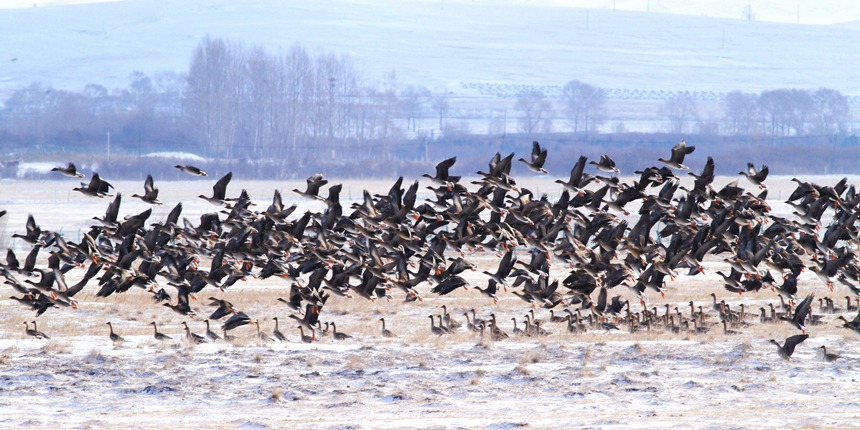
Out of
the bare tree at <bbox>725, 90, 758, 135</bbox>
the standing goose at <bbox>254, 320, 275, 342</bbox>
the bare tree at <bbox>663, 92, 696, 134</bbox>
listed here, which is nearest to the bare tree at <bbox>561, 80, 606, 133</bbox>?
the bare tree at <bbox>663, 92, 696, 134</bbox>

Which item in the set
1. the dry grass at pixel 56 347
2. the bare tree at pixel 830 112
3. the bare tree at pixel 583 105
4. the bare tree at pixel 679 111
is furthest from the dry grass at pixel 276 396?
the bare tree at pixel 830 112

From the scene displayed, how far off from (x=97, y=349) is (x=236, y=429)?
8.03 meters

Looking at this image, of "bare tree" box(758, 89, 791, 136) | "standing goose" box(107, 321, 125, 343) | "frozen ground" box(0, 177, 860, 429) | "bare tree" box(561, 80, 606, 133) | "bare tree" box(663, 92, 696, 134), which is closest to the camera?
"frozen ground" box(0, 177, 860, 429)

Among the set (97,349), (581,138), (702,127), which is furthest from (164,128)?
(97,349)

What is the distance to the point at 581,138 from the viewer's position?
14975cm

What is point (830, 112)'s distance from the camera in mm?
170750

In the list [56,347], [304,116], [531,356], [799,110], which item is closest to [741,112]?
[799,110]

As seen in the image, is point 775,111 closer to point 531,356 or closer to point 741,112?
point 741,112

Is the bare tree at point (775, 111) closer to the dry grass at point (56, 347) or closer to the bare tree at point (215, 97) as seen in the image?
the bare tree at point (215, 97)

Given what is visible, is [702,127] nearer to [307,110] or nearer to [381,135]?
[381,135]

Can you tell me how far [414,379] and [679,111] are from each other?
601ft

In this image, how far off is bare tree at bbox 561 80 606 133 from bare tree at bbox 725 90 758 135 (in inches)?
1037

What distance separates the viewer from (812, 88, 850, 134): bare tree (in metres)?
165

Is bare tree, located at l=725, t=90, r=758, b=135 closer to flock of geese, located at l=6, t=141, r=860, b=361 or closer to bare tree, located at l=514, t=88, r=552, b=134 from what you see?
bare tree, located at l=514, t=88, r=552, b=134
